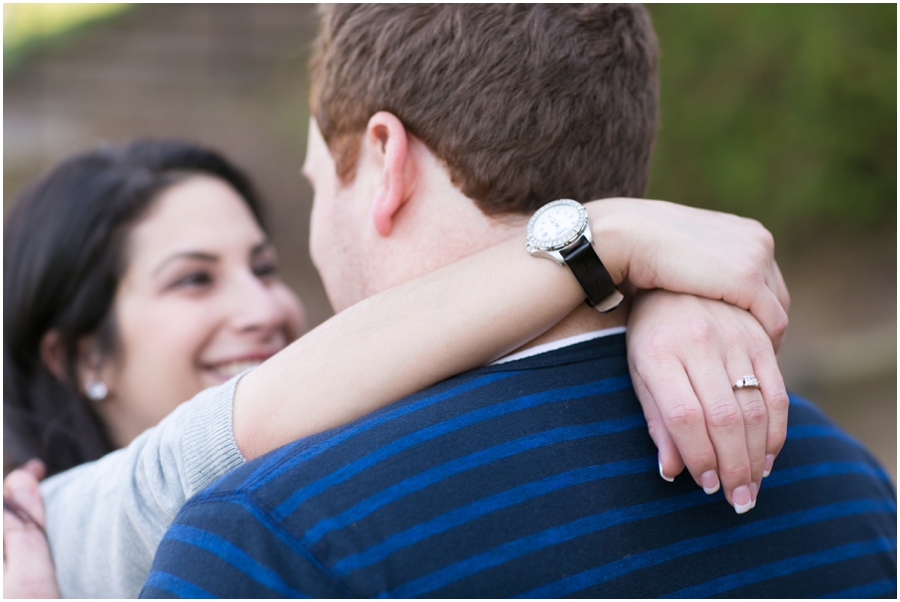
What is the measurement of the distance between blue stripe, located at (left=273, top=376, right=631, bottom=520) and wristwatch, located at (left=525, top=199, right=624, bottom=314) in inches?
5.7

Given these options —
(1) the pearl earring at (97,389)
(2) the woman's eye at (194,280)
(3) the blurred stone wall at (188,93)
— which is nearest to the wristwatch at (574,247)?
(2) the woman's eye at (194,280)

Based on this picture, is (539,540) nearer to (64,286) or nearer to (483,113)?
(483,113)

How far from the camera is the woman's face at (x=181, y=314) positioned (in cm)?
265

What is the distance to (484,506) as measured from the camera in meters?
1.17

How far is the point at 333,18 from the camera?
5.68ft

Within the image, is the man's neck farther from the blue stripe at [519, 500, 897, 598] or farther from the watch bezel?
the blue stripe at [519, 500, 897, 598]

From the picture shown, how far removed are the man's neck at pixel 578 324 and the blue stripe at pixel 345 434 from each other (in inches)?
4.4

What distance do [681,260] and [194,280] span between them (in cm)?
192

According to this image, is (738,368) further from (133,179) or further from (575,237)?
(133,179)

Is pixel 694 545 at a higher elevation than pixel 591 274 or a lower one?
lower

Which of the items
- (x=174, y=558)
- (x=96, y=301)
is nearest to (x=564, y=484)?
(x=174, y=558)

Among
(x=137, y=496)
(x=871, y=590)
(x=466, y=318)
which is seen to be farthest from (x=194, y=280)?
(x=871, y=590)

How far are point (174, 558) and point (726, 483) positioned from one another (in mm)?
875

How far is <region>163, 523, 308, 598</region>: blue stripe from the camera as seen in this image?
42.3 inches
